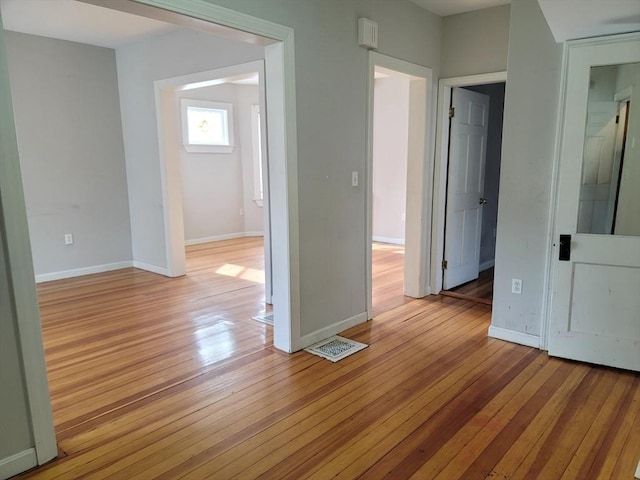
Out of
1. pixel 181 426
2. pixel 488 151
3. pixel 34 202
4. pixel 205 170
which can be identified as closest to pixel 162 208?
pixel 34 202

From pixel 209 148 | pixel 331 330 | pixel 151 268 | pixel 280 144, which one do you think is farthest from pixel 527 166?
pixel 209 148

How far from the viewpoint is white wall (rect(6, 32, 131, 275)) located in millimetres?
4770

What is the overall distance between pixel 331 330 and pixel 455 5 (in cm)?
300

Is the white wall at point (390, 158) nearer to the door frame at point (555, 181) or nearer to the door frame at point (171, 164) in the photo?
the door frame at point (171, 164)

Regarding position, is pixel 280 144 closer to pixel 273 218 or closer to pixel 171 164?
pixel 273 218

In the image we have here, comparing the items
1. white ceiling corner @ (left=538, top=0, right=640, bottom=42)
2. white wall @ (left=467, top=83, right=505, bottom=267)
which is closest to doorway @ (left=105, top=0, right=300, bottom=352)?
white ceiling corner @ (left=538, top=0, right=640, bottom=42)

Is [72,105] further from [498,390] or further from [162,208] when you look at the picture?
[498,390]

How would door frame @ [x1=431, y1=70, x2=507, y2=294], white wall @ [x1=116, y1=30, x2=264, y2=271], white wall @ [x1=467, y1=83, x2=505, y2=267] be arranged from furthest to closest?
white wall @ [x1=467, y1=83, x2=505, y2=267]
white wall @ [x1=116, y1=30, x2=264, y2=271]
door frame @ [x1=431, y1=70, x2=507, y2=294]

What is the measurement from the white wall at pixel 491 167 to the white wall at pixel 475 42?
102 centimetres

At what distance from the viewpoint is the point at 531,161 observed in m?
3.08

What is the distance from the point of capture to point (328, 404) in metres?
2.44

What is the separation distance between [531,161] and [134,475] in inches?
120

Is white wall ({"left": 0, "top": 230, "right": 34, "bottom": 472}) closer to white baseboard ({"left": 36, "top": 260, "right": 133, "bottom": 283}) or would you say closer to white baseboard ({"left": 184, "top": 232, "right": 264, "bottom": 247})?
white baseboard ({"left": 36, "top": 260, "right": 133, "bottom": 283})

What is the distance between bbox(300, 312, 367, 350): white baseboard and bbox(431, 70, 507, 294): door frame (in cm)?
118
